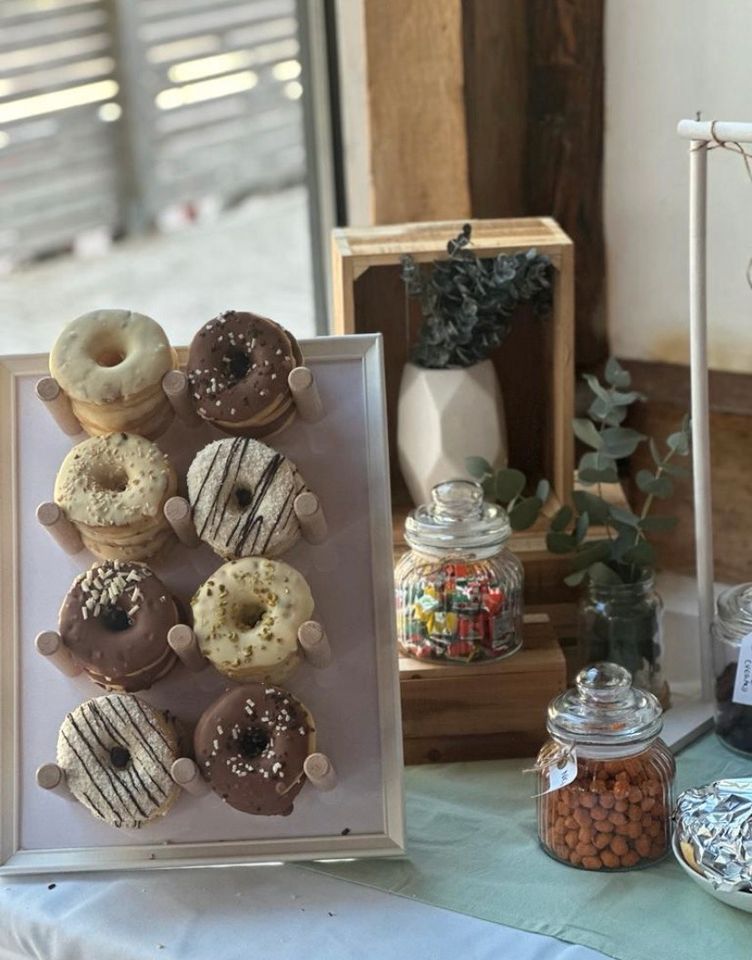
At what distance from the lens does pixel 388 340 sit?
155 centimetres

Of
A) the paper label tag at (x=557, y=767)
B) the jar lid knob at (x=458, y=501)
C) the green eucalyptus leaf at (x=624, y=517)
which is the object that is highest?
the jar lid knob at (x=458, y=501)

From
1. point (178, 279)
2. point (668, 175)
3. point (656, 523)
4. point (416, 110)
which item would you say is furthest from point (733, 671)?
point (178, 279)

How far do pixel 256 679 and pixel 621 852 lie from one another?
324mm

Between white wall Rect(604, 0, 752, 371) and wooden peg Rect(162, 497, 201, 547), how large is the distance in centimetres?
72

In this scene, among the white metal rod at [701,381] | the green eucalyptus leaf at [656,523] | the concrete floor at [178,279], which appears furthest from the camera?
the concrete floor at [178,279]

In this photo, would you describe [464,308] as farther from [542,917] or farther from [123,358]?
[542,917]

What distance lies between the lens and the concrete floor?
11.1 feet

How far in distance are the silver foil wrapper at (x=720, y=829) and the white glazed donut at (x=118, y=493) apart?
0.48 m

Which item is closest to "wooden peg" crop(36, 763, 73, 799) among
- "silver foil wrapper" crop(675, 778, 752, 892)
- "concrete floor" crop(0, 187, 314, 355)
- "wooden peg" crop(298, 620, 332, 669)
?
"wooden peg" crop(298, 620, 332, 669)

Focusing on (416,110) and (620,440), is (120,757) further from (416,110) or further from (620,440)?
Result: (416,110)

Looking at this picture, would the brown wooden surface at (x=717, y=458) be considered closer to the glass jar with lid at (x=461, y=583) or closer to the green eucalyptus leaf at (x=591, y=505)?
the green eucalyptus leaf at (x=591, y=505)

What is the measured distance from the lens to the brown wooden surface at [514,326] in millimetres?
1389

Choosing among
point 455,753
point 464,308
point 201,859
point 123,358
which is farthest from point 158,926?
point 464,308

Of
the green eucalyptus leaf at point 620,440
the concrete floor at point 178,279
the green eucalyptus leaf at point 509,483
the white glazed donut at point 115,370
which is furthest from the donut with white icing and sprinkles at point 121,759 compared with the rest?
the concrete floor at point 178,279
